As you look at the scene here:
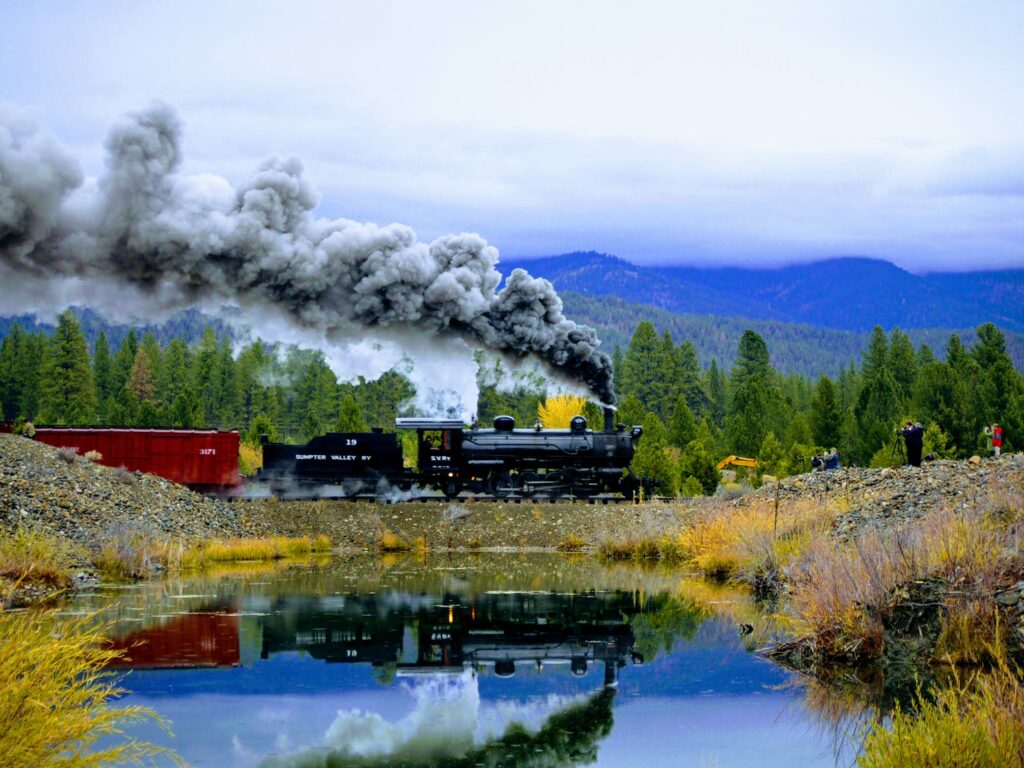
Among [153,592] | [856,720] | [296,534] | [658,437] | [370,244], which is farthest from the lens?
[658,437]

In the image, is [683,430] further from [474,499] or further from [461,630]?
[461,630]

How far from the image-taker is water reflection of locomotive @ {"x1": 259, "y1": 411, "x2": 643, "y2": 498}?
4375cm

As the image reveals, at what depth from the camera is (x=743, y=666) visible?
19.7 m

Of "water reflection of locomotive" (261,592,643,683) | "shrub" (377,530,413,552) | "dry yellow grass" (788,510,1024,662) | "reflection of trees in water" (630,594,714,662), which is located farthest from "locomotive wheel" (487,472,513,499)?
"dry yellow grass" (788,510,1024,662)

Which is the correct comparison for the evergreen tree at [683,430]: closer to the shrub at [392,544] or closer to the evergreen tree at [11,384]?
the shrub at [392,544]

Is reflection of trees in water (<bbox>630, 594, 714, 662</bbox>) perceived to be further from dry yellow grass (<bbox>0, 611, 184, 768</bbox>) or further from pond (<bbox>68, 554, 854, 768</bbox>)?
dry yellow grass (<bbox>0, 611, 184, 768</bbox>)

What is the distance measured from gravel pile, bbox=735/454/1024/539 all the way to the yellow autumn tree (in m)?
53.6

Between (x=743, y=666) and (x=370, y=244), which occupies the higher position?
(x=370, y=244)

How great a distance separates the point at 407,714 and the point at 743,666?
6207 millimetres

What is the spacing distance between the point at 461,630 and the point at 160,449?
25134 mm

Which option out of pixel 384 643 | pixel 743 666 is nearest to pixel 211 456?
pixel 384 643

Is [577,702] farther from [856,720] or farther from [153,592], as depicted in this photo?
[153,592]

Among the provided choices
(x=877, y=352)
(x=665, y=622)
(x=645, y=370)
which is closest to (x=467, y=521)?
(x=665, y=622)

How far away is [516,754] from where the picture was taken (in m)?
14.4
